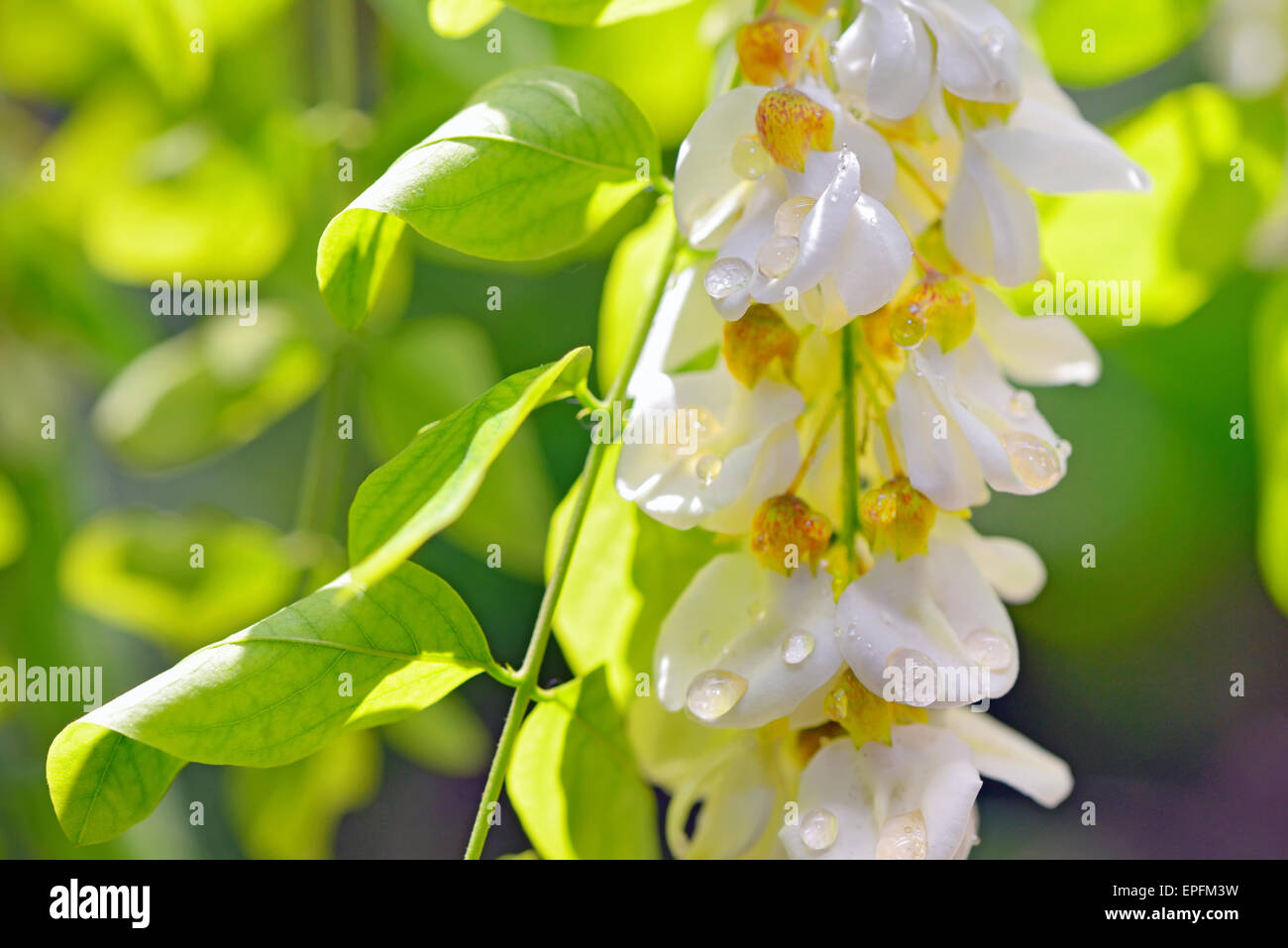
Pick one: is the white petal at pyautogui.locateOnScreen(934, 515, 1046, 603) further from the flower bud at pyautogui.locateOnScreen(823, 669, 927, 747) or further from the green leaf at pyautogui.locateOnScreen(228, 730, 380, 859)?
the green leaf at pyautogui.locateOnScreen(228, 730, 380, 859)

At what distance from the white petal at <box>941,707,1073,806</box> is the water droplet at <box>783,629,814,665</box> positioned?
82 millimetres

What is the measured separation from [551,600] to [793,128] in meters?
0.16

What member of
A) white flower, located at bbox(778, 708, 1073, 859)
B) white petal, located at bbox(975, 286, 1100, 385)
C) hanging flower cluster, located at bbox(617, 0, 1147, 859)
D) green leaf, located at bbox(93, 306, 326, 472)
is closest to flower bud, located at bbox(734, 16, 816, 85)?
hanging flower cluster, located at bbox(617, 0, 1147, 859)

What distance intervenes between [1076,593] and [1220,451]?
0.42 ft

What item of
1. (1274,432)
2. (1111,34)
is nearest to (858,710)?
(1274,432)

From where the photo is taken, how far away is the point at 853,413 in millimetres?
359

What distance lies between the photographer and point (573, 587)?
17.1 inches

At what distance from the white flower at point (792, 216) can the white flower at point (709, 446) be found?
4cm

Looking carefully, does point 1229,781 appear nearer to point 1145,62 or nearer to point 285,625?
point 1145,62

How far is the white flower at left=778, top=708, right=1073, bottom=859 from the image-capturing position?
33 centimetres

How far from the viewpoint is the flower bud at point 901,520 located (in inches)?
13.8

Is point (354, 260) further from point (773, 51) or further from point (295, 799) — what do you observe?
point (295, 799)

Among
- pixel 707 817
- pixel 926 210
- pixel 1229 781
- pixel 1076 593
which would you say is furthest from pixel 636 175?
pixel 1229 781

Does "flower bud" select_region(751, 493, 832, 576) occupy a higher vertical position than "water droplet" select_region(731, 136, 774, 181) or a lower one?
lower
